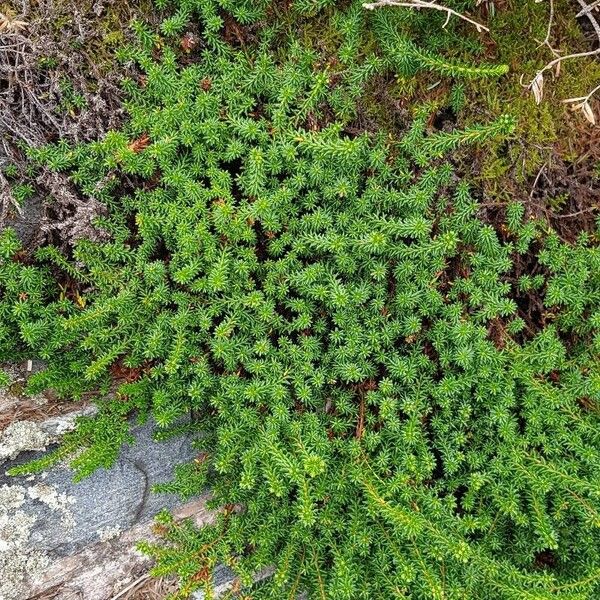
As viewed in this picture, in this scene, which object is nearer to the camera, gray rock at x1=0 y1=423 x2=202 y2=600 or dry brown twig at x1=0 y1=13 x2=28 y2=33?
dry brown twig at x1=0 y1=13 x2=28 y2=33

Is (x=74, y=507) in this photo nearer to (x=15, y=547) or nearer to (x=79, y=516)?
(x=79, y=516)

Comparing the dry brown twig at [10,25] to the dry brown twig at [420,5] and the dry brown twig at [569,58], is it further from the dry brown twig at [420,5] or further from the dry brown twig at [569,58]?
the dry brown twig at [569,58]

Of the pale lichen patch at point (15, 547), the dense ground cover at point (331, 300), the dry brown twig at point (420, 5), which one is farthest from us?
the pale lichen patch at point (15, 547)

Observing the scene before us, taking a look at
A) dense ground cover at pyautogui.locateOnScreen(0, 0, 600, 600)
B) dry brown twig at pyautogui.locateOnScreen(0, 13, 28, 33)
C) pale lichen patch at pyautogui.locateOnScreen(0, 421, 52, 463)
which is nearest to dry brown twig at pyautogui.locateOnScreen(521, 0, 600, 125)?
dense ground cover at pyautogui.locateOnScreen(0, 0, 600, 600)

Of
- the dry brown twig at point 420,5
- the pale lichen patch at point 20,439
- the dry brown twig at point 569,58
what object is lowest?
the pale lichen patch at point 20,439

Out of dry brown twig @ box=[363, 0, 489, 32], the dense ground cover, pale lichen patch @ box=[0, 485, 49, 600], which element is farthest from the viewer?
pale lichen patch @ box=[0, 485, 49, 600]

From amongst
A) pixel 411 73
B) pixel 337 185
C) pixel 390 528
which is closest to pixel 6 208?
pixel 337 185

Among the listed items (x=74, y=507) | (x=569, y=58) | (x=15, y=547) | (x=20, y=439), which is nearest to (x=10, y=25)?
(x=20, y=439)

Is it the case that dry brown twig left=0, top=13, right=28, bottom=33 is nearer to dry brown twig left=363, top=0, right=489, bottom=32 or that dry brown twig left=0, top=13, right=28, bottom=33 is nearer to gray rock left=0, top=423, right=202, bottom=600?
dry brown twig left=363, top=0, right=489, bottom=32

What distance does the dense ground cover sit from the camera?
3.07 metres

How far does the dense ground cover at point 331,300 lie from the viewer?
3.07 meters

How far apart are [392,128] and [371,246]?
32.4 inches

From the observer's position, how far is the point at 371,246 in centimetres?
300

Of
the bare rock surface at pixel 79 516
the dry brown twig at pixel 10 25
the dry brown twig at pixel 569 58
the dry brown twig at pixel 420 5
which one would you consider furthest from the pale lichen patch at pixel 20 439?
the dry brown twig at pixel 569 58
